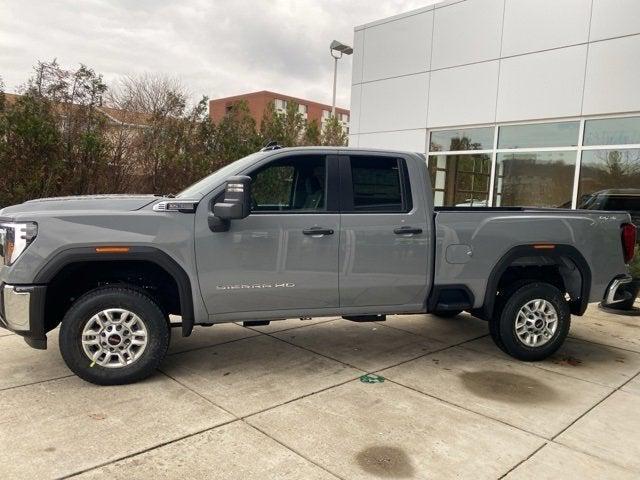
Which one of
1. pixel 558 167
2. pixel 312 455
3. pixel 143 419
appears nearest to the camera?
pixel 312 455

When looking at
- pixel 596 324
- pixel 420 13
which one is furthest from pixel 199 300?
pixel 420 13

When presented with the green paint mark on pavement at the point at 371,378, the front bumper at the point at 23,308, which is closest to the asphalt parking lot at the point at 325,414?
the green paint mark on pavement at the point at 371,378

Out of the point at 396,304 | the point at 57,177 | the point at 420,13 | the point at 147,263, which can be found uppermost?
the point at 420,13

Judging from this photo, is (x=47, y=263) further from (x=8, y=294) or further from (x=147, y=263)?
(x=147, y=263)

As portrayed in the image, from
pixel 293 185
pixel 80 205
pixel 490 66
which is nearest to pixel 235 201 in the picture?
pixel 293 185

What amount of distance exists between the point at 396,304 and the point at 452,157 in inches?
338

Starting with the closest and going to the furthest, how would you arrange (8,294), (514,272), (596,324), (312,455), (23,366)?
(312,455) < (8,294) < (23,366) < (514,272) < (596,324)

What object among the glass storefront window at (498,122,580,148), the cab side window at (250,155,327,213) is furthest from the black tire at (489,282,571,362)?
the glass storefront window at (498,122,580,148)

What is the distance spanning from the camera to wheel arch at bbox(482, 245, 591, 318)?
4785 mm

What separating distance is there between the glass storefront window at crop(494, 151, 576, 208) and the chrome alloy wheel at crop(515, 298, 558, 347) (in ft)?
20.7

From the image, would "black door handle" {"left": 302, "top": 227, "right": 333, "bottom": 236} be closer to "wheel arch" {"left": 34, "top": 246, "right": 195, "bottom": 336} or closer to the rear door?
the rear door

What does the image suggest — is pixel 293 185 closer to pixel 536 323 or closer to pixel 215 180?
pixel 215 180

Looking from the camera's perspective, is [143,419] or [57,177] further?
[57,177]

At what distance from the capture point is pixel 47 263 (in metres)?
3.76
